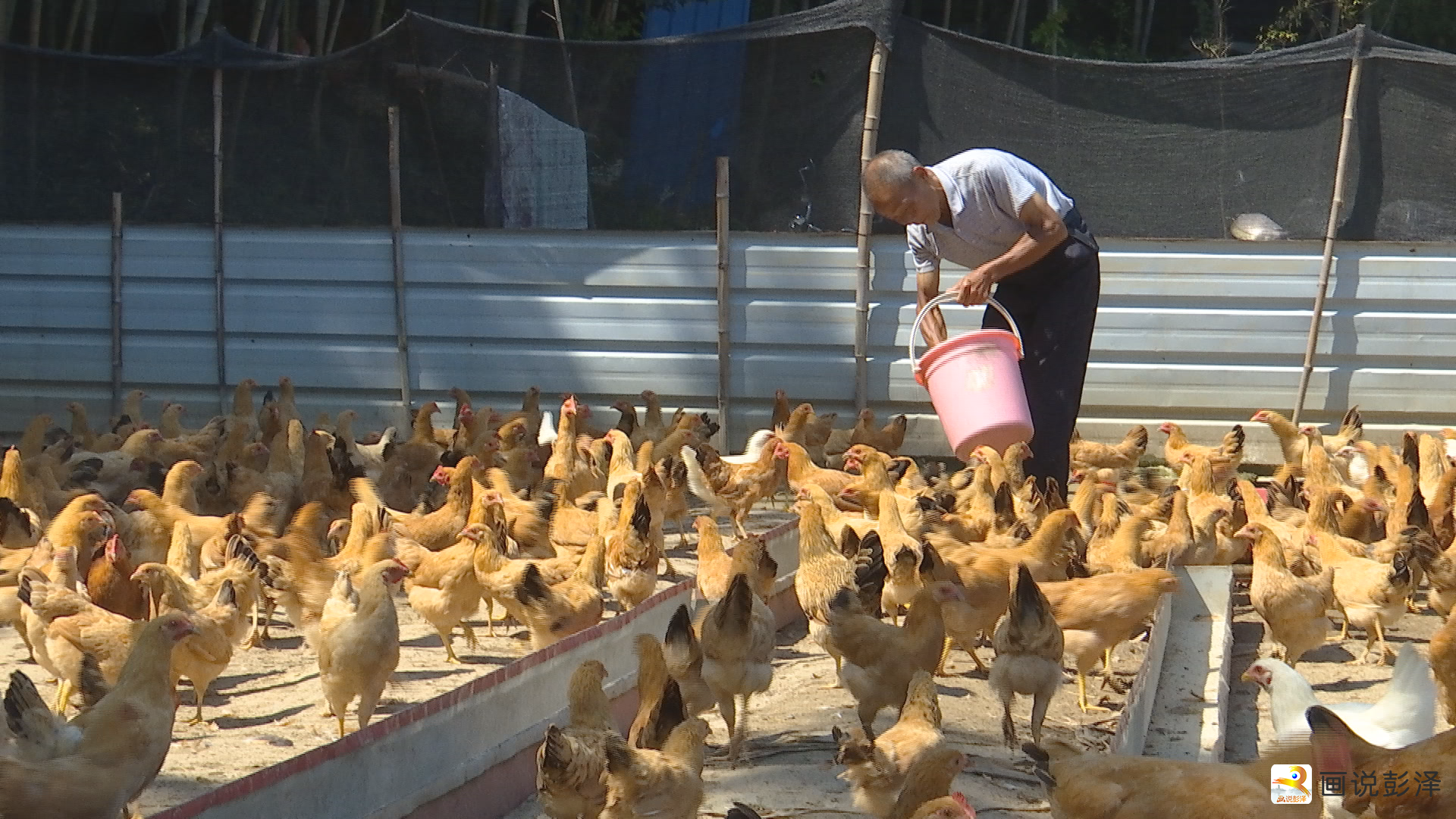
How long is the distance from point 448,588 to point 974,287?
107 inches

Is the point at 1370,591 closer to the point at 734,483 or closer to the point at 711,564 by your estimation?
the point at 711,564

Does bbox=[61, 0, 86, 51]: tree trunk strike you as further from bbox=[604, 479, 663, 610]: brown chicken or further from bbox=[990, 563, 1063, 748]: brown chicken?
bbox=[990, 563, 1063, 748]: brown chicken

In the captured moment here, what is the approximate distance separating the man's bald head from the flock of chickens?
4.78 ft

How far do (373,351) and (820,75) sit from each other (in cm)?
406

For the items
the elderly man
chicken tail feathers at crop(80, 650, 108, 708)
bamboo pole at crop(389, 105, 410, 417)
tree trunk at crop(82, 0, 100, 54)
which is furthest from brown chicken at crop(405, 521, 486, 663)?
tree trunk at crop(82, 0, 100, 54)

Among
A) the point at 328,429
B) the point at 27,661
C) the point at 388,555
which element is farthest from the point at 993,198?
the point at 328,429

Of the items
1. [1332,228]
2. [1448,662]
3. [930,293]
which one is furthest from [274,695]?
[1332,228]

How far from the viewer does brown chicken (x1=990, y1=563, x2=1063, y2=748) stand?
553 centimetres

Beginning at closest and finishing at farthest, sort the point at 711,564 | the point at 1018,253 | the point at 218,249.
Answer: the point at 711,564
the point at 1018,253
the point at 218,249

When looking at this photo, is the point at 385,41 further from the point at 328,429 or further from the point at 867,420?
the point at 867,420

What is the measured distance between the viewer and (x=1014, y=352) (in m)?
6.79

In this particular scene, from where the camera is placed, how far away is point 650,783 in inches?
176

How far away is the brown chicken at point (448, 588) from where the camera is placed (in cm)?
684

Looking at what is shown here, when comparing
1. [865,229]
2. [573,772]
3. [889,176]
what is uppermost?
[889,176]
